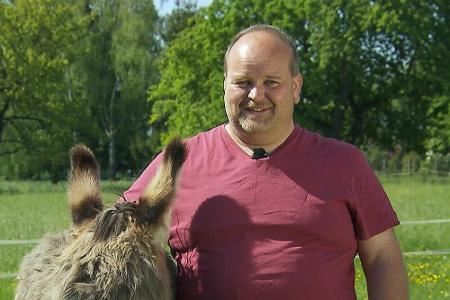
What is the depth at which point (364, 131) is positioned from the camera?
3891 cm

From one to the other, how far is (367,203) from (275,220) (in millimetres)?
339

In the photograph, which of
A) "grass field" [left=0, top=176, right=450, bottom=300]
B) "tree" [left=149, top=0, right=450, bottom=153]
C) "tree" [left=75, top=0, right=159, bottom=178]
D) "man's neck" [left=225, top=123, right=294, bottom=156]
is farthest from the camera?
"tree" [left=75, top=0, right=159, bottom=178]

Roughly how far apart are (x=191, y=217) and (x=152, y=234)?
32cm

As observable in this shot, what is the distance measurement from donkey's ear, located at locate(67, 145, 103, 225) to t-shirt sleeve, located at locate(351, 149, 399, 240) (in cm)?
87

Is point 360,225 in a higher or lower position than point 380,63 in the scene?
lower

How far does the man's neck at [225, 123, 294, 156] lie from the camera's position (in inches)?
102

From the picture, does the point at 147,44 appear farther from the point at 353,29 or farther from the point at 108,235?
the point at 108,235

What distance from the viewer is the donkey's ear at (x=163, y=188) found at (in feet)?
7.38

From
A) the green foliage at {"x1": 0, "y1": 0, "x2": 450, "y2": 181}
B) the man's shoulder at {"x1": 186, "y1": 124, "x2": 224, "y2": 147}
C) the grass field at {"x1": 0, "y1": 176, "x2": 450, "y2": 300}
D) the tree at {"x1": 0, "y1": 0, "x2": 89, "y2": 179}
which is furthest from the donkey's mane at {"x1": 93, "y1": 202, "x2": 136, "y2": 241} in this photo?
the tree at {"x1": 0, "y1": 0, "x2": 89, "y2": 179}

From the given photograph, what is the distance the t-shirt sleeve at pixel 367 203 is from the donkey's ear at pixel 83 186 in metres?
0.87

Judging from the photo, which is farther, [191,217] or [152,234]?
[191,217]

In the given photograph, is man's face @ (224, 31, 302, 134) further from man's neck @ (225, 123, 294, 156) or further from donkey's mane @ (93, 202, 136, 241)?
donkey's mane @ (93, 202, 136, 241)

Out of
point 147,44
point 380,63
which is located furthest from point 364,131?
point 147,44

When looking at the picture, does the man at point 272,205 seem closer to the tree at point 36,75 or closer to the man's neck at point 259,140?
the man's neck at point 259,140
